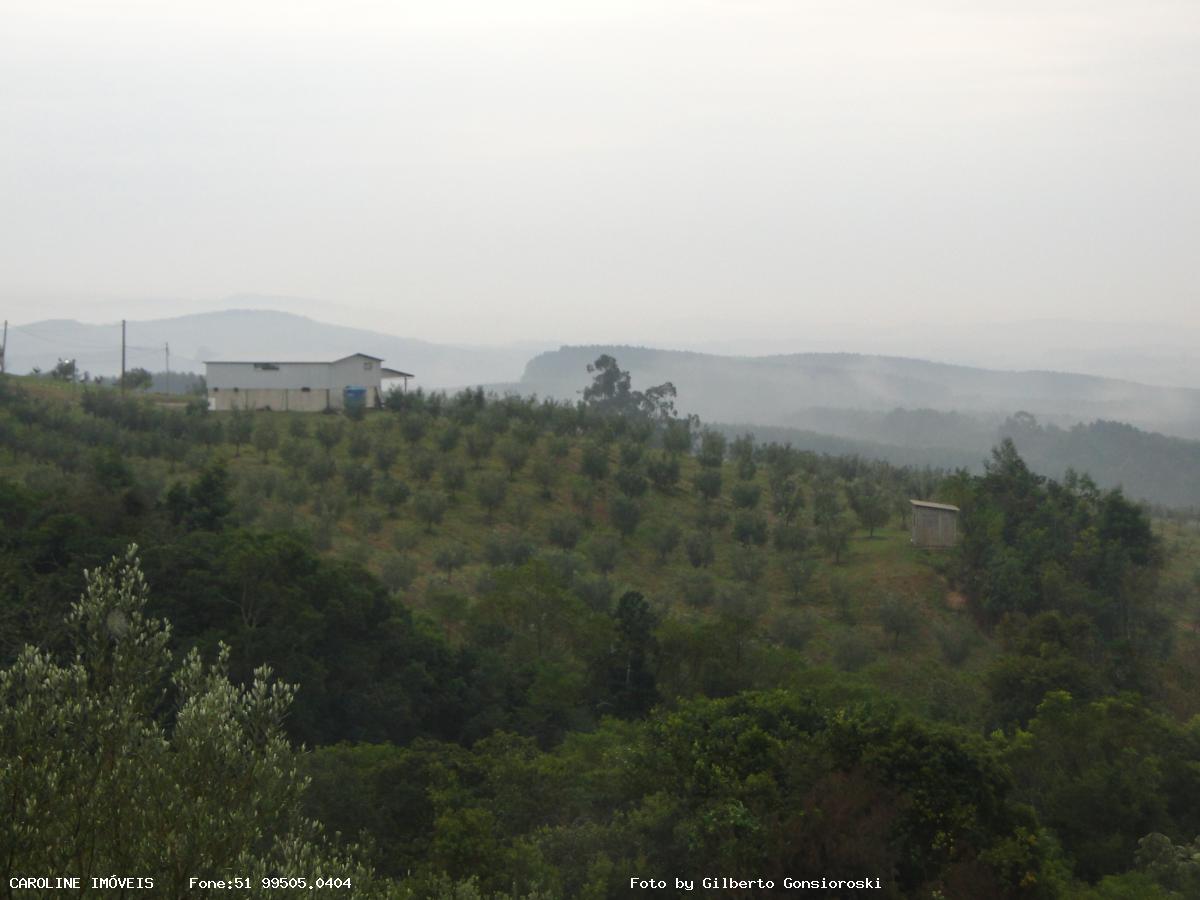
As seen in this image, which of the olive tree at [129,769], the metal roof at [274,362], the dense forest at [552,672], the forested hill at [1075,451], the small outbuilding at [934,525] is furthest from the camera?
the forested hill at [1075,451]

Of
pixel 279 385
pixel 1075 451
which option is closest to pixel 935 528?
pixel 279 385

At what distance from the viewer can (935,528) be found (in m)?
39.6

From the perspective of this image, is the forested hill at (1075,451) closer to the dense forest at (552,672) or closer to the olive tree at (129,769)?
the dense forest at (552,672)

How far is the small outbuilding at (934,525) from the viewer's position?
39.3 metres

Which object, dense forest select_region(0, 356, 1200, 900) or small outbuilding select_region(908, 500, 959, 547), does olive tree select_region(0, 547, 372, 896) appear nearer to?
dense forest select_region(0, 356, 1200, 900)

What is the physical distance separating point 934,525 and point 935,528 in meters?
0.11

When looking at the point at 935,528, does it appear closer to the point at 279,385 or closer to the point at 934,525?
the point at 934,525

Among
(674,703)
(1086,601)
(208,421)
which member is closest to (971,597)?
(1086,601)

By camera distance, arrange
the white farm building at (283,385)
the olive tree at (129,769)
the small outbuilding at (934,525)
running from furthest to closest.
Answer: the white farm building at (283,385)
the small outbuilding at (934,525)
the olive tree at (129,769)

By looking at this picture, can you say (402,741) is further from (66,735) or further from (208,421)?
(208,421)

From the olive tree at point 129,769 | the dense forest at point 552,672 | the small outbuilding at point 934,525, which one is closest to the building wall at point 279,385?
the dense forest at point 552,672

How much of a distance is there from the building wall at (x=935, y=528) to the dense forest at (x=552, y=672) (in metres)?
0.64

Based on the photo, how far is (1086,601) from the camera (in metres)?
32.7

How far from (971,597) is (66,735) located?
31905mm
